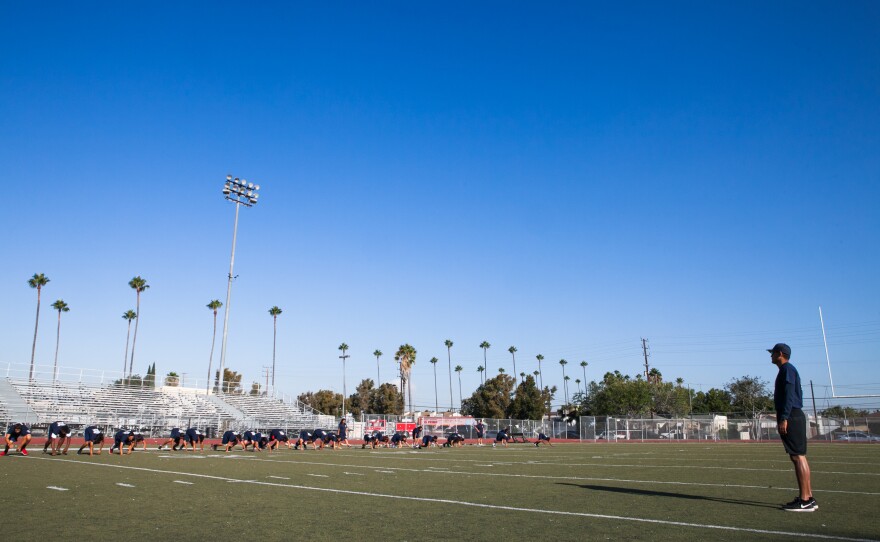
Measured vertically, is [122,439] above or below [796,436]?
below

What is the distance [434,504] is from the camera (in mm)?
8039

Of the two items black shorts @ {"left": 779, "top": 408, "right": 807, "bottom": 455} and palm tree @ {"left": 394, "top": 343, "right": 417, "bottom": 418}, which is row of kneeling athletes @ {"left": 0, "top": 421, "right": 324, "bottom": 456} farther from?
palm tree @ {"left": 394, "top": 343, "right": 417, "bottom": 418}

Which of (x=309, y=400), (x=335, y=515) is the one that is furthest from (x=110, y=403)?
(x=309, y=400)

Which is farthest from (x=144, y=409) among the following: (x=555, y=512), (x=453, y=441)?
(x=555, y=512)

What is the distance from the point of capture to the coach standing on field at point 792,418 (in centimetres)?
745

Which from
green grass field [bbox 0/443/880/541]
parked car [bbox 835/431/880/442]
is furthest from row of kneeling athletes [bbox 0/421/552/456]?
parked car [bbox 835/431/880/442]

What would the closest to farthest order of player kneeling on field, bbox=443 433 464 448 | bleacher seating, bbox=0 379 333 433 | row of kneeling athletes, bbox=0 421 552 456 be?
1. row of kneeling athletes, bbox=0 421 552 456
2. player kneeling on field, bbox=443 433 464 448
3. bleacher seating, bbox=0 379 333 433

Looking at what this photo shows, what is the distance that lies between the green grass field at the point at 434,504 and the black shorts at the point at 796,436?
2.40 feet

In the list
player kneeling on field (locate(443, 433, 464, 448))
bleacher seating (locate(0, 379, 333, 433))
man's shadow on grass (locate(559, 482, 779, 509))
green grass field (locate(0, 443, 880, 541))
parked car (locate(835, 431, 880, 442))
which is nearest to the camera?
green grass field (locate(0, 443, 880, 541))

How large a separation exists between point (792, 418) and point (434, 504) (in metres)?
4.62

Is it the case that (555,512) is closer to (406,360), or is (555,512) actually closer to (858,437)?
(858,437)

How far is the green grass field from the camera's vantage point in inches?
239

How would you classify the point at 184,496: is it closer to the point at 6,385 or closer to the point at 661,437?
the point at 6,385

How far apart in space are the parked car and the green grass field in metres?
35.6
